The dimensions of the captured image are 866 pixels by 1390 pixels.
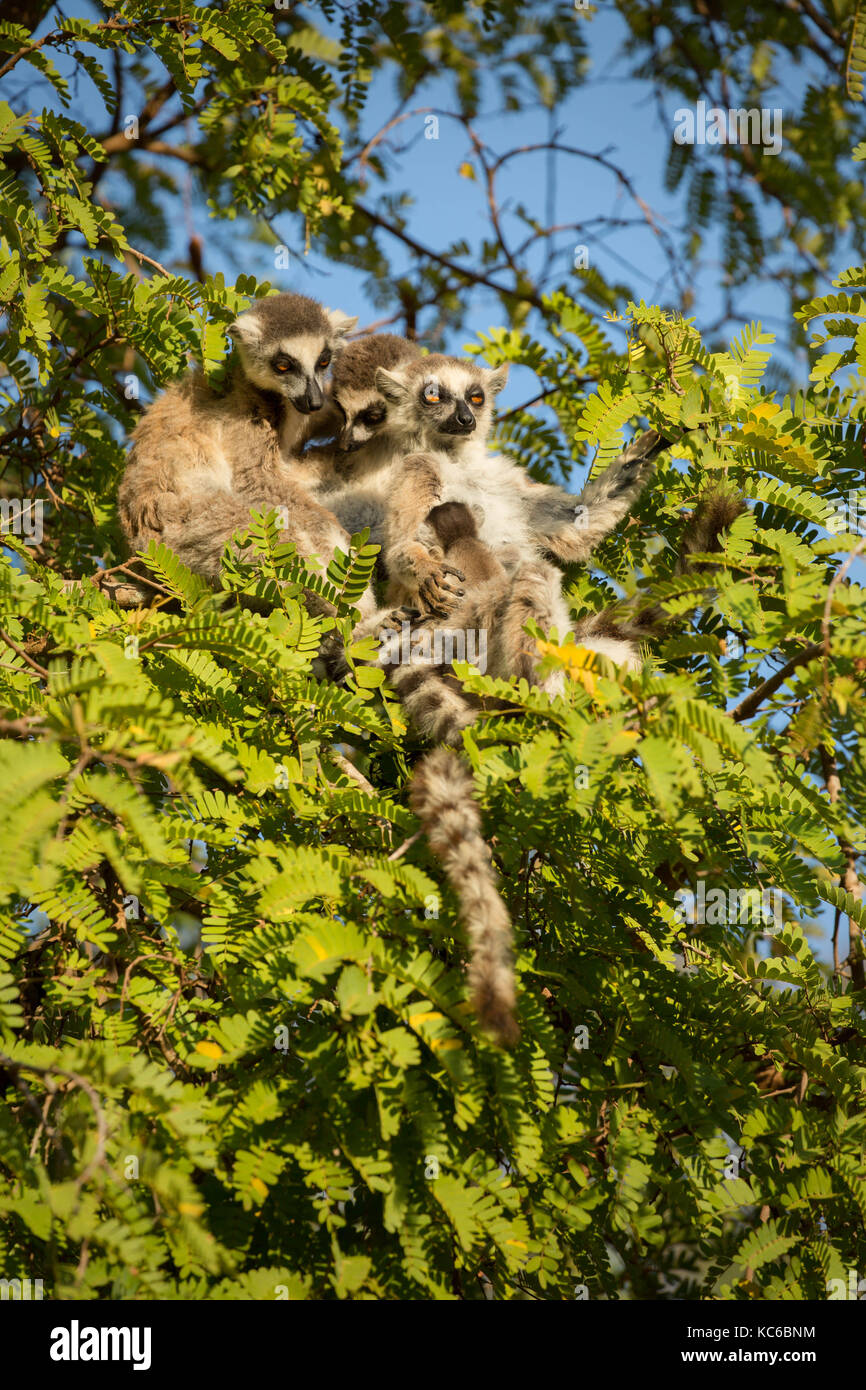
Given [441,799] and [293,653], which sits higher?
[293,653]

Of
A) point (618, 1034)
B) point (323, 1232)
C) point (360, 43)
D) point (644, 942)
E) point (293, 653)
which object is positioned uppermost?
point (360, 43)

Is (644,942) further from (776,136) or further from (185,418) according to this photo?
(776,136)

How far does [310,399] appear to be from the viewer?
6.05 metres

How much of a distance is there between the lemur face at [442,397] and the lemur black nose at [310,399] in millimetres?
487

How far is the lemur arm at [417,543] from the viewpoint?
16.7ft

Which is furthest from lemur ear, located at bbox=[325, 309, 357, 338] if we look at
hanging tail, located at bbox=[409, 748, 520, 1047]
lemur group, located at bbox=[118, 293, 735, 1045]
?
hanging tail, located at bbox=[409, 748, 520, 1047]

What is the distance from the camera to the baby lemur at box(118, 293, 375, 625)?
5.70m

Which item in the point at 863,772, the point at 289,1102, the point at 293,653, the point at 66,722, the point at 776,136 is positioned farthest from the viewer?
the point at 776,136

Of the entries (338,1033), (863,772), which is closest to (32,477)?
(338,1033)

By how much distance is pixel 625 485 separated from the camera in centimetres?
516

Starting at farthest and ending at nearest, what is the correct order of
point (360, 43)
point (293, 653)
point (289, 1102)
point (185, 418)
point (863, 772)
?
point (360, 43)
point (185, 418)
point (293, 653)
point (863, 772)
point (289, 1102)

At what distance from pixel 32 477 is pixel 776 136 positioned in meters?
5.85
